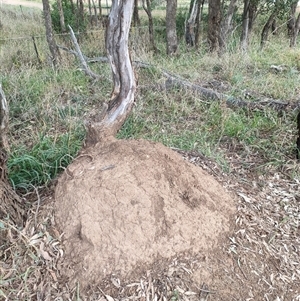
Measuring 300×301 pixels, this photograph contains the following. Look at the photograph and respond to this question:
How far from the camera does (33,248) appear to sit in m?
1.83

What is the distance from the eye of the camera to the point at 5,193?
1914 millimetres

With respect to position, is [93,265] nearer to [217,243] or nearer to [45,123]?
[217,243]

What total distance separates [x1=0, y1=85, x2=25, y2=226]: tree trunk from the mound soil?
0.76 feet

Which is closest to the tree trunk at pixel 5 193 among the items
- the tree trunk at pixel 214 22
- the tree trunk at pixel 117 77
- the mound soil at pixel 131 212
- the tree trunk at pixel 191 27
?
the mound soil at pixel 131 212

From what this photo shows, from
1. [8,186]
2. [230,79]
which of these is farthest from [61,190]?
[230,79]

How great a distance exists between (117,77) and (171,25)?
5.28m

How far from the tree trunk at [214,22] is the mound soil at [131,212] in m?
5.26

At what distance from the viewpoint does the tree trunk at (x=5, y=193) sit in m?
1.83

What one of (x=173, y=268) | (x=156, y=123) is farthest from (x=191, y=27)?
(x=173, y=268)

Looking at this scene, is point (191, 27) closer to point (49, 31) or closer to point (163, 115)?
point (49, 31)

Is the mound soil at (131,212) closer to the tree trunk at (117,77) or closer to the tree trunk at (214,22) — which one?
the tree trunk at (117,77)

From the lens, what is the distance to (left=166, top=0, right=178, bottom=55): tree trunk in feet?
22.3

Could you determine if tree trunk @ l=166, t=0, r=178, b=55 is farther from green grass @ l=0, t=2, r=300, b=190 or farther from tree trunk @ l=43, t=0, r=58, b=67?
tree trunk @ l=43, t=0, r=58, b=67

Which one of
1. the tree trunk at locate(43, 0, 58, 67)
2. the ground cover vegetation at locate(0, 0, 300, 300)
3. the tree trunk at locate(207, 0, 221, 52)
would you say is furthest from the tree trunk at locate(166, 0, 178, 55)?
the tree trunk at locate(43, 0, 58, 67)
